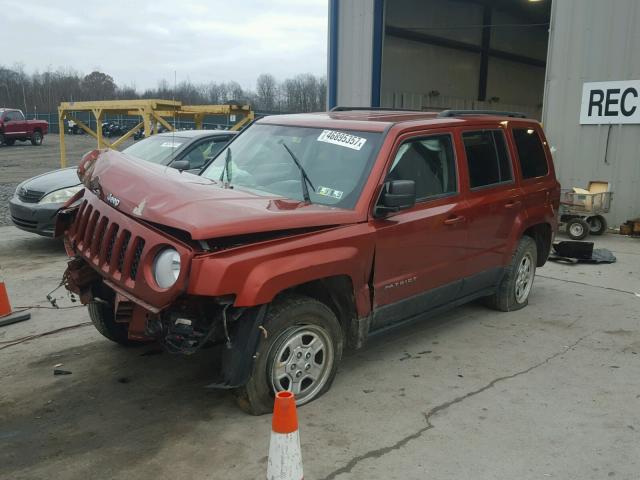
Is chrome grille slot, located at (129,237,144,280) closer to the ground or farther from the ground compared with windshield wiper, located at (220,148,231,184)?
closer to the ground

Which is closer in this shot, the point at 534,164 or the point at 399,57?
the point at 534,164

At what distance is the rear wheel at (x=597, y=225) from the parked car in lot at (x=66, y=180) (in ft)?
21.4

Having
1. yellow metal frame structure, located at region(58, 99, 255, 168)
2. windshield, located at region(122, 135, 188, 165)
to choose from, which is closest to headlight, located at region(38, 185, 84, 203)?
windshield, located at region(122, 135, 188, 165)

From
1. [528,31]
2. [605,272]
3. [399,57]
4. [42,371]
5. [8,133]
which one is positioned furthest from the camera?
[8,133]

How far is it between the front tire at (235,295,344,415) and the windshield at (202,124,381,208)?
800mm

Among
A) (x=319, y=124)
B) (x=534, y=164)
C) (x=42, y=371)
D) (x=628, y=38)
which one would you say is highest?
(x=628, y=38)

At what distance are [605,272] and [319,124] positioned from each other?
5028 millimetres

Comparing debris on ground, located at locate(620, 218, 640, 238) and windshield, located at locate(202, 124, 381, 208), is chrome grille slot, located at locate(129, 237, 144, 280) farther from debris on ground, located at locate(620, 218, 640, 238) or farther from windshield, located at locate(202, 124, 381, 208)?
debris on ground, located at locate(620, 218, 640, 238)

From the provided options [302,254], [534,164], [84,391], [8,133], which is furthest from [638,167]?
[8,133]

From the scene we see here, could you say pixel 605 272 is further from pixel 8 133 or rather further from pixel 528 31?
pixel 8 133

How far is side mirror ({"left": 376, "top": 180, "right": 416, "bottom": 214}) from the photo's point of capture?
3822 mm

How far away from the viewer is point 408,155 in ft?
14.2

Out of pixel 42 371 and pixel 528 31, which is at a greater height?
pixel 528 31

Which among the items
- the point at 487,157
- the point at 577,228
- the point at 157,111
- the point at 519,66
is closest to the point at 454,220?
the point at 487,157
